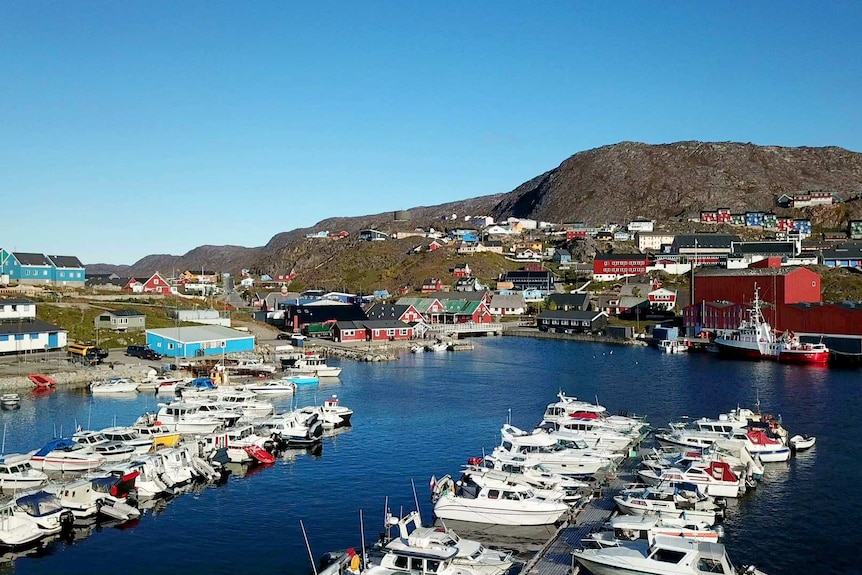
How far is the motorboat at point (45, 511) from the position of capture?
965 inches

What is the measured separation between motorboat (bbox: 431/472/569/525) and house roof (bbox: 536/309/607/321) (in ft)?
227

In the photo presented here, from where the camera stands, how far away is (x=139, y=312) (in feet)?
246

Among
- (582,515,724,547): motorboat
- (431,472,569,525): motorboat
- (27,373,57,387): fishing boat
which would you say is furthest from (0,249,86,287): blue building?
(582,515,724,547): motorboat

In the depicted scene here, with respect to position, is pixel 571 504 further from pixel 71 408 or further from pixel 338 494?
pixel 71 408

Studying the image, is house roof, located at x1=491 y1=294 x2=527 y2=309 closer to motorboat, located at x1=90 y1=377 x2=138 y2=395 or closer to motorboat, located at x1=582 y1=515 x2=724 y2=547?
motorboat, located at x1=90 y1=377 x2=138 y2=395

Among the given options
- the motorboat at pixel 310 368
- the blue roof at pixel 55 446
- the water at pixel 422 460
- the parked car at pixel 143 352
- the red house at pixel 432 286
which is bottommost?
the water at pixel 422 460

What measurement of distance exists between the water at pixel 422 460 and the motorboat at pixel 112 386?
1.37 m

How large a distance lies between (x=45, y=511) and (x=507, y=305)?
88.2 meters

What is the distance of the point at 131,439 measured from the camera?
33.2 metres

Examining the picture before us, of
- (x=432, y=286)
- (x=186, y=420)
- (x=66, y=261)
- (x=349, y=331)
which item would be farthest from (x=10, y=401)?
(x=432, y=286)

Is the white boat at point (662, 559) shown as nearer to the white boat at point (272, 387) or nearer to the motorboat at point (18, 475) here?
the motorboat at point (18, 475)

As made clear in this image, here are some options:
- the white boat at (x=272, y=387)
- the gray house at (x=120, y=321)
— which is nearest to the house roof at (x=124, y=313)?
the gray house at (x=120, y=321)

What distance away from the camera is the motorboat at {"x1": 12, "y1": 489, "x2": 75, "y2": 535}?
24.5 meters

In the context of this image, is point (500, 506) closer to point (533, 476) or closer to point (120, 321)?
point (533, 476)
